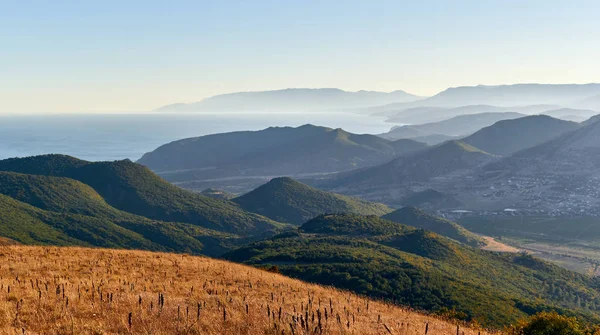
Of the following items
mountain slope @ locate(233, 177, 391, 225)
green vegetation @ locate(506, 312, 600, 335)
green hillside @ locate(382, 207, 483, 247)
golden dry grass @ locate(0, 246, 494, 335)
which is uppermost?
golden dry grass @ locate(0, 246, 494, 335)

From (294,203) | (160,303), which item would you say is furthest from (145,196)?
(160,303)

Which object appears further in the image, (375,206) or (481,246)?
(375,206)

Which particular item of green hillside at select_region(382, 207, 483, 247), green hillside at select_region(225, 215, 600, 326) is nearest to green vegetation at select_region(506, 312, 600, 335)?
green hillside at select_region(225, 215, 600, 326)

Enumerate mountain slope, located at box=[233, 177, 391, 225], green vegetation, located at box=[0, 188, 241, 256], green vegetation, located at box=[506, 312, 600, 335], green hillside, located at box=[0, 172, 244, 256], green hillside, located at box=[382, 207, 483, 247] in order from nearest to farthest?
green vegetation, located at box=[506, 312, 600, 335] < green vegetation, located at box=[0, 188, 241, 256] < green hillside, located at box=[0, 172, 244, 256] < green hillside, located at box=[382, 207, 483, 247] < mountain slope, located at box=[233, 177, 391, 225]

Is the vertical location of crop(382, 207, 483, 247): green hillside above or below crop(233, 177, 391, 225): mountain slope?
below

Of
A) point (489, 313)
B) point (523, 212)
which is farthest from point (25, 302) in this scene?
point (523, 212)

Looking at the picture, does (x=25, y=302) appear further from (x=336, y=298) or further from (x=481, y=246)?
(x=481, y=246)

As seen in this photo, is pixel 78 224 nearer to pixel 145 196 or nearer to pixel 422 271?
pixel 145 196

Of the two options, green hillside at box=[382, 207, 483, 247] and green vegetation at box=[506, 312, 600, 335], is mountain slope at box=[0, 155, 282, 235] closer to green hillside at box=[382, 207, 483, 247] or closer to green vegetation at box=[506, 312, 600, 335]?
green hillside at box=[382, 207, 483, 247]
